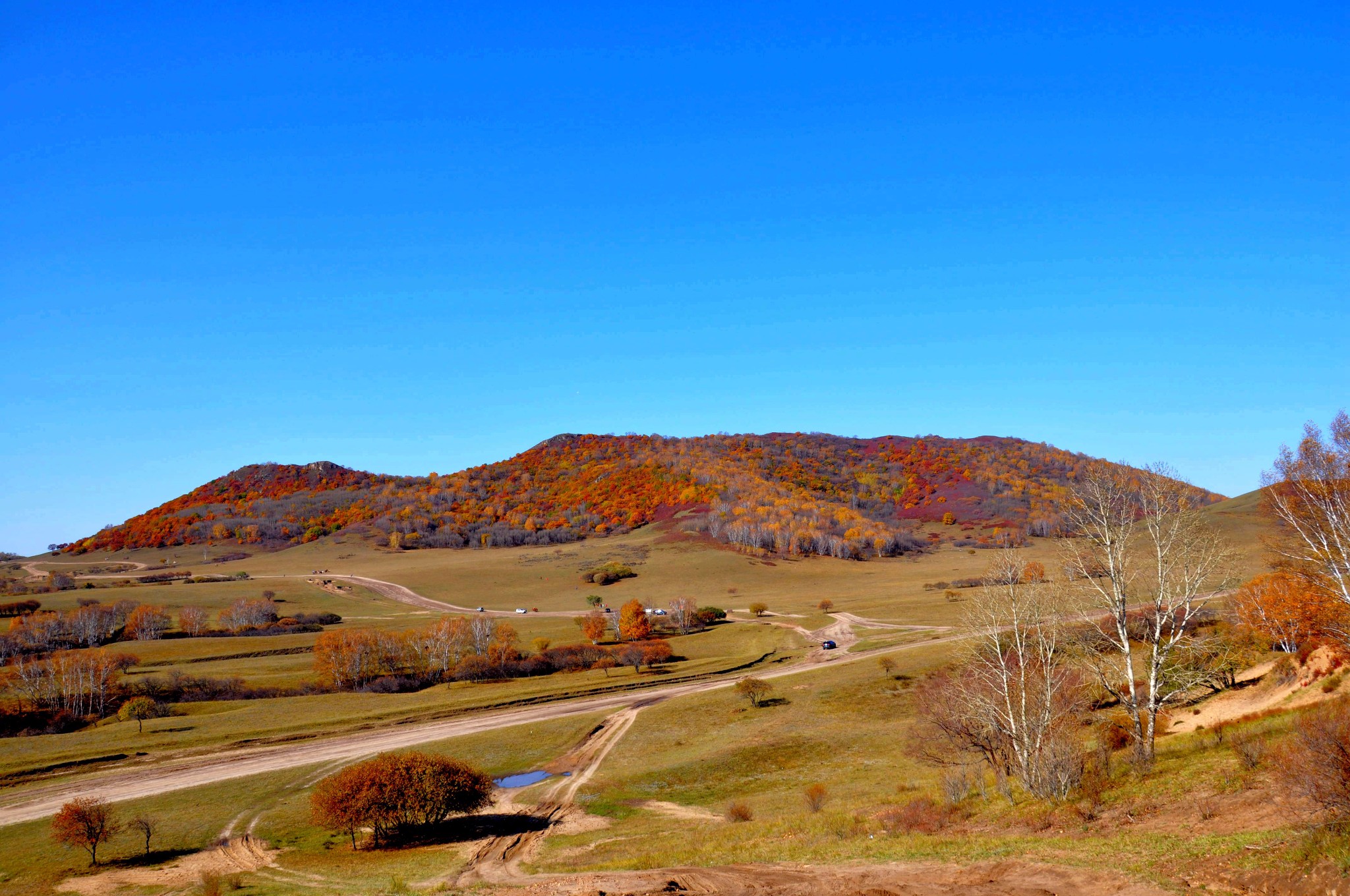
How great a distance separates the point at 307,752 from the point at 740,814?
33.9 meters

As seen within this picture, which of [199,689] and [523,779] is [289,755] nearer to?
[523,779]

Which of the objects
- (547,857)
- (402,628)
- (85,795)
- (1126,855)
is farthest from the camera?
(402,628)

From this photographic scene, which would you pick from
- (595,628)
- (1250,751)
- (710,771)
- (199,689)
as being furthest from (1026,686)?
(199,689)

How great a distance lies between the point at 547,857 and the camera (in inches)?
1236

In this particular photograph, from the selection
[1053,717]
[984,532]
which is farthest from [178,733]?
[984,532]

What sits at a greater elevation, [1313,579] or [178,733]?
[1313,579]

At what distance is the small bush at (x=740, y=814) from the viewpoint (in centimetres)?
3416

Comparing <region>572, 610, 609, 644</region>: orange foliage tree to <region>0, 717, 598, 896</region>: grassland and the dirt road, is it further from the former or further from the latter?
<region>0, 717, 598, 896</region>: grassland

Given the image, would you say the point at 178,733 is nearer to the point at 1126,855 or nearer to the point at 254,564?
the point at 1126,855

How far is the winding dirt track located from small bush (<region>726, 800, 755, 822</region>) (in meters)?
13.2

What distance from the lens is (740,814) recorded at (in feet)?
113

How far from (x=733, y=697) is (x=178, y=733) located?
4208 cm

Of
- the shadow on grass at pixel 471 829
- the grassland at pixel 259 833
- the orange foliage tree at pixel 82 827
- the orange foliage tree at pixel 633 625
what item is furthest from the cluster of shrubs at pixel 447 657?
the orange foliage tree at pixel 82 827

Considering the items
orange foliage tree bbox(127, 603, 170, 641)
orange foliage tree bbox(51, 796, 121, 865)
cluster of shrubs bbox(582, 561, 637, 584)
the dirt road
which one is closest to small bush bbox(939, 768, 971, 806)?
the dirt road
